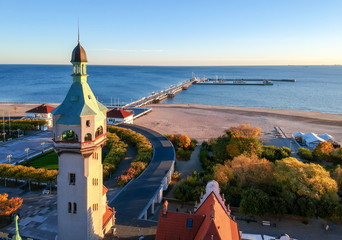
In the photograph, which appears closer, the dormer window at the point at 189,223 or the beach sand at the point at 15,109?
the dormer window at the point at 189,223

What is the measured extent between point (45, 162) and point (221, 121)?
4902 centimetres

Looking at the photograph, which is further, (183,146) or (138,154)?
(183,146)

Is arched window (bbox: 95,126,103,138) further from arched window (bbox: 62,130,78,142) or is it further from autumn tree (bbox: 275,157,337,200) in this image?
autumn tree (bbox: 275,157,337,200)

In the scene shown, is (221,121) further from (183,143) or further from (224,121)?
(183,143)

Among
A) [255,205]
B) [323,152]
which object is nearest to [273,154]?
[323,152]

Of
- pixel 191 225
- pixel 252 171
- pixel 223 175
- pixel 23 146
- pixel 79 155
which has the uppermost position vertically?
pixel 79 155

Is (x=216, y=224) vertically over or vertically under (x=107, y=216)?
over

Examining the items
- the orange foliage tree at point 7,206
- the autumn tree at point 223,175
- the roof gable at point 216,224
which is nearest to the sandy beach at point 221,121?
the autumn tree at point 223,175

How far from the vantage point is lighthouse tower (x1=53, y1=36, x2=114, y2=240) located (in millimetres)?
16734

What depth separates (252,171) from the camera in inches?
1249

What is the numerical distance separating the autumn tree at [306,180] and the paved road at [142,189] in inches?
549

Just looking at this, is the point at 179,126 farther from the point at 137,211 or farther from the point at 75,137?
the point at 75,137

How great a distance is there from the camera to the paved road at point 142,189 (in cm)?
2452

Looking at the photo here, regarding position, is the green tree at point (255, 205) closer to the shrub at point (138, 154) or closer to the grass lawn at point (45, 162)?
the shrub at point (138, 154)
